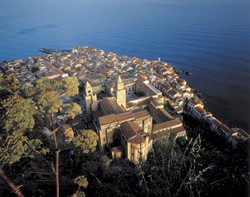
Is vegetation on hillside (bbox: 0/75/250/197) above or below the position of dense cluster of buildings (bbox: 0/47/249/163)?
above

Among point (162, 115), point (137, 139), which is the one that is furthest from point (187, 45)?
point (137, 139)

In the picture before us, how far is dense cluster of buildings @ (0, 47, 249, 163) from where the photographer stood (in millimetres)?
17562

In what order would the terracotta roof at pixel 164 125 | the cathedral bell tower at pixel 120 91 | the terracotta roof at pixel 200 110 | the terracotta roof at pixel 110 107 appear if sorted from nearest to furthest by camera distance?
the terracotta roof at pixel 110 107 → the terracotta roof at pixel 164 125 → the cathedral bell tower at pixel 120 91 → the terracotta roof at pixel 200 110

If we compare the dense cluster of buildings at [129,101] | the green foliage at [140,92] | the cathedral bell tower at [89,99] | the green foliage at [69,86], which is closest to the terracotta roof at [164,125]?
the dense cluster of buildings at [129,101]

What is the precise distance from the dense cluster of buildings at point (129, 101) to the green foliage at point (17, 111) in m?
9.87

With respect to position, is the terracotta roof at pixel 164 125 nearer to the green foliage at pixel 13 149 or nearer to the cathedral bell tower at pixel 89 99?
the cathedral bell tower at pixel 89 99

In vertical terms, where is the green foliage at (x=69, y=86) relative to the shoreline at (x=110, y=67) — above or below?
above

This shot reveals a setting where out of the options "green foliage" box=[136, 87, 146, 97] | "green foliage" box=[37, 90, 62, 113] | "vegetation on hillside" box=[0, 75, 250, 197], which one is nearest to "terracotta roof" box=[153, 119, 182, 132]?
"vegetation on hillside" box=[0, 75, 250, 197]

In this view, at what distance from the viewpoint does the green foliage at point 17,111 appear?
267 inches

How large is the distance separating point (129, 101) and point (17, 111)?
2024cm

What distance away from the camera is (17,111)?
22.5ft

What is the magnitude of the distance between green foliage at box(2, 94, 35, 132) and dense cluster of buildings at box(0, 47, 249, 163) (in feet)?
32.4

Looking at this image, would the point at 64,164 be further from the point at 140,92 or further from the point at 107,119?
the point at 140,92

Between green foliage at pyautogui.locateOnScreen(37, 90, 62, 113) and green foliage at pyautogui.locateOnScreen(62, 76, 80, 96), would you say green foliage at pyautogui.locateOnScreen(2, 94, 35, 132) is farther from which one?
green foliage at pyautogui.locateOnScreen(62, 76, 80, 96)
